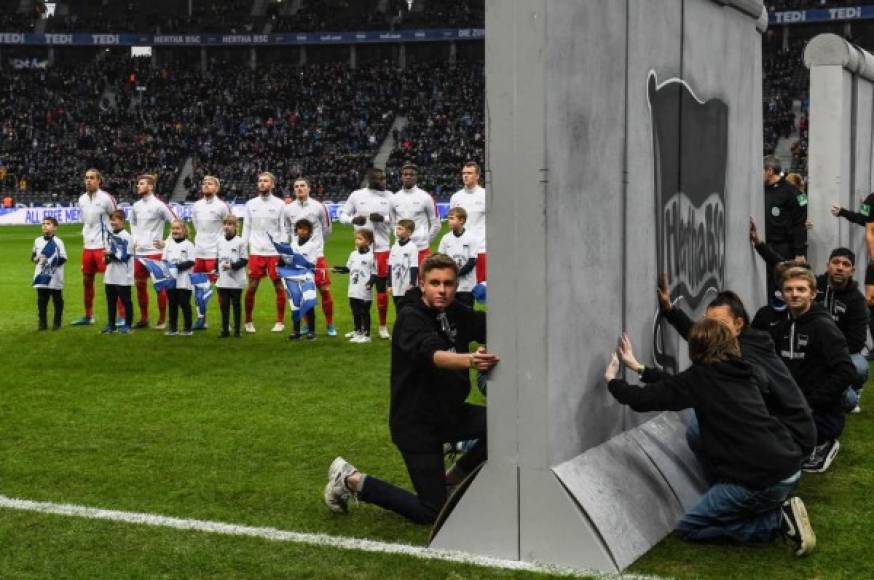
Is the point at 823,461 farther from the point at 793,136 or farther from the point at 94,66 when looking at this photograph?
the point at 94,66

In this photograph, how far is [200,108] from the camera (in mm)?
59938

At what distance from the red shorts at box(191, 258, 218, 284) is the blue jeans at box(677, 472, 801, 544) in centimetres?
1018

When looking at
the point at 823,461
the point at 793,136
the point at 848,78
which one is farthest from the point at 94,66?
the point at 823,461

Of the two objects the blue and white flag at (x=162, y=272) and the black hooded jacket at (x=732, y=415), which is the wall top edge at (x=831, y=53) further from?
the blue and white flag at (x=162, y=272)

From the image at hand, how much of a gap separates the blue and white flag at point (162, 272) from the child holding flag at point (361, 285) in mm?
2391

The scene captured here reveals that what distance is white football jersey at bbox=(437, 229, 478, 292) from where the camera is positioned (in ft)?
44.3

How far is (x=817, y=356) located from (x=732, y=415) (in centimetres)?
177

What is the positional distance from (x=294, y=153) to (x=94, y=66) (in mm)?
15121

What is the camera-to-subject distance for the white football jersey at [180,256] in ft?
49.0

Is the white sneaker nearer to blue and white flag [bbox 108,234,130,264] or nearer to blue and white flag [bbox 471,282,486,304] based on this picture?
blue and white flag [bbox 471,282,486,304]

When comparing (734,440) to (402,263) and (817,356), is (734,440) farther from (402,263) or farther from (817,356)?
(402,263)

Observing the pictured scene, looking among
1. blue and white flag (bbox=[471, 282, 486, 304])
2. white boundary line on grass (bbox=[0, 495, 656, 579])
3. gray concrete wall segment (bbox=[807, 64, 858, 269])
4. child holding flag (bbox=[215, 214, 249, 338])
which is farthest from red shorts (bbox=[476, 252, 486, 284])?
white boundary line on grass (bbox=[0, 495, 656, 579])

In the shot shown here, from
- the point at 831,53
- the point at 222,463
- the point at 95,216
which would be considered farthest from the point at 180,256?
the point at 831,53

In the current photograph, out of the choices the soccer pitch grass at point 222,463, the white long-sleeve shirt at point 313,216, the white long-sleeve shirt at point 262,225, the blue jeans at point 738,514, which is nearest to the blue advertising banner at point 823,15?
the white long-sleeve shirt at point 262,225
